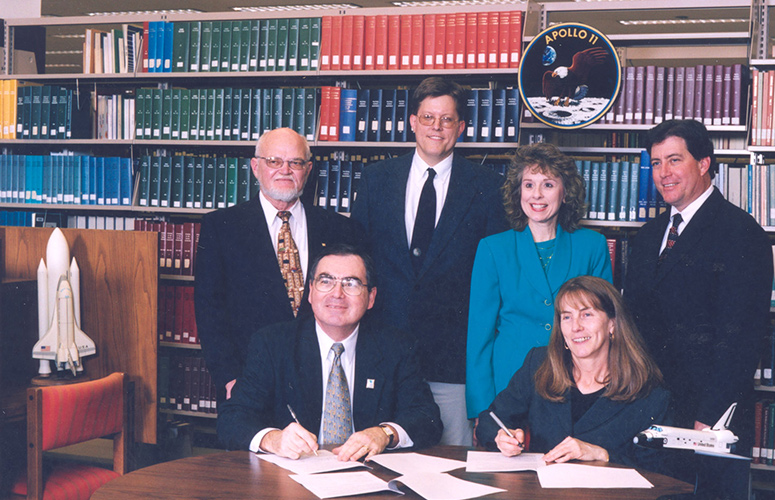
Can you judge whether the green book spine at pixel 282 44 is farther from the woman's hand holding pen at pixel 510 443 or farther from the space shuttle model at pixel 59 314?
the woman's hand holding pen at pixel 510 443

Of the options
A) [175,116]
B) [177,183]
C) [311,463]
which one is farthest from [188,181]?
[311,463]

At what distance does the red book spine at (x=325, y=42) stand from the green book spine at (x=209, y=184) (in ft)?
2.83

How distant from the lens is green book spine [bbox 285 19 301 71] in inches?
176

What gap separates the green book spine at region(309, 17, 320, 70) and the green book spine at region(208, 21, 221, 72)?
0.51 m

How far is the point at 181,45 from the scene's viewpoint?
464cm

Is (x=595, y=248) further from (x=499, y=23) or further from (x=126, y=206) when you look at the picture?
(x=126, y=206)

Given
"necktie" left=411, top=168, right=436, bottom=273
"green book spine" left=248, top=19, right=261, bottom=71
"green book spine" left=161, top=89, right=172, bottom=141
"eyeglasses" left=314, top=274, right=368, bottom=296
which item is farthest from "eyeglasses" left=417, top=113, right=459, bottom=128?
"green book spine" left=161, top=89, right=172, bottom=141

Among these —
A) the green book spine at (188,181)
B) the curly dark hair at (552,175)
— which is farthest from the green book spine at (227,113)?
the curly dark hair at (552,175)

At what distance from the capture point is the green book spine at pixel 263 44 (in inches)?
178

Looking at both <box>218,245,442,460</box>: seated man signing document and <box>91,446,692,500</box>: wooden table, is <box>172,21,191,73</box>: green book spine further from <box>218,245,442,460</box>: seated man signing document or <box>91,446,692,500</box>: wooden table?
<box>91,446,692,500</box>: wooden table

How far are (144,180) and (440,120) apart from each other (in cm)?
243

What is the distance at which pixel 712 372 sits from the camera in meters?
2.62

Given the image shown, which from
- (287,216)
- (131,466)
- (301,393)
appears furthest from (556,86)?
(131,466)

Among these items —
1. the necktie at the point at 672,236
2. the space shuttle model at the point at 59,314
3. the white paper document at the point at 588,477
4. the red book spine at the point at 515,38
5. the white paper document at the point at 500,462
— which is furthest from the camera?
the red book spine at the point at 515,38
